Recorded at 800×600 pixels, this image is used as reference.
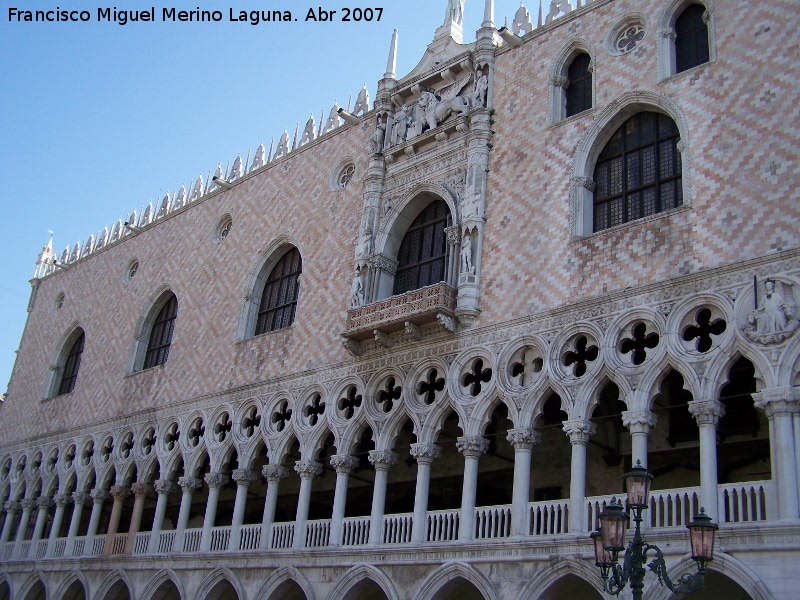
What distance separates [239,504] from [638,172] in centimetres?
881

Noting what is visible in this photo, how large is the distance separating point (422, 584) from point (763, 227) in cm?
A: 637

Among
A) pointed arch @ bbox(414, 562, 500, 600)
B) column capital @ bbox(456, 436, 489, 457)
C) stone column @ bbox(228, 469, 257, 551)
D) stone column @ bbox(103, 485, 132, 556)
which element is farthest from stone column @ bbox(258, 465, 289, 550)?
stone column @ bbox(103, 485, 132, 556)

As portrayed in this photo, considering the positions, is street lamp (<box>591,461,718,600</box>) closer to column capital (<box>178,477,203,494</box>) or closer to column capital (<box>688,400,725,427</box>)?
column capital (<box>688,400,725,427</box>)

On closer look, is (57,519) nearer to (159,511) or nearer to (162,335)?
(159,511)

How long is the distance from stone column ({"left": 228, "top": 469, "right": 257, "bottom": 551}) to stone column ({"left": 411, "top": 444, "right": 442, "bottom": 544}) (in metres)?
4.00

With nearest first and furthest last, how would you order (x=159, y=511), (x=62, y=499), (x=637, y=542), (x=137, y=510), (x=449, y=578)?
(x=637, y=542)
(x=449, y=578)
(x=159, y=511)
(x=137, y=510)
(x=62, y=499)

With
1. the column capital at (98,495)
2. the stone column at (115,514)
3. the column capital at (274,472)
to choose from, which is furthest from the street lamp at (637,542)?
the column capital at (98,495)

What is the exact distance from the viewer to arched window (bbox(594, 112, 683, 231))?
12945 mm

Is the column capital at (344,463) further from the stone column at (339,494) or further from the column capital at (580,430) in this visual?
the column capital at (580,430)

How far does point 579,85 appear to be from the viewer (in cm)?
1473

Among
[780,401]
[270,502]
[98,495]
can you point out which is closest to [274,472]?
[270,502]

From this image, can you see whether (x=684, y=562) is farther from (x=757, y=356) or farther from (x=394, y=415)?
(x=394, y=415)

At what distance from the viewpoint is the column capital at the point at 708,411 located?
10.8m

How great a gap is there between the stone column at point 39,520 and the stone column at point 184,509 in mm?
5119
